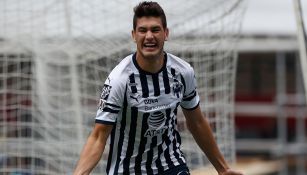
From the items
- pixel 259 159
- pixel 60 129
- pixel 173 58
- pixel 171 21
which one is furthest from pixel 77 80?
pixel 259 159

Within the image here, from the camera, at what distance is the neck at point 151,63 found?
5.62 metres

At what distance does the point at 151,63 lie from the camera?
5660 mm

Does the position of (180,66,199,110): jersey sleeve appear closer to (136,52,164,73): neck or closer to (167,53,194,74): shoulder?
(167,53,194,74): shoulder

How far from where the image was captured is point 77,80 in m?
8.91

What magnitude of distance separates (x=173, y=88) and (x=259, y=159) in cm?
1334

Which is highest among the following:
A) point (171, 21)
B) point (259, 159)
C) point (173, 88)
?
point (171, 21)

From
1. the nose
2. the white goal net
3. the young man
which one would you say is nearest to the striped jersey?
the young man

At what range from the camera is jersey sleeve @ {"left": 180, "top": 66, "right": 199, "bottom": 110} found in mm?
5875

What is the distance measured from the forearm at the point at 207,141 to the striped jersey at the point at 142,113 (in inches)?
8.7

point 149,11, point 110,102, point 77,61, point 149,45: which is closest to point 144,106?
point 110,102

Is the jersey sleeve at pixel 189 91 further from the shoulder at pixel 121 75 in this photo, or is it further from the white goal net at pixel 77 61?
the white goal net at pixel 77 61

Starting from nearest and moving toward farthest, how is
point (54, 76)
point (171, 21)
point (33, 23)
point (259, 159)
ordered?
point (171, 21) → point (33, 23) → point (54, 76) → point (259, 159)

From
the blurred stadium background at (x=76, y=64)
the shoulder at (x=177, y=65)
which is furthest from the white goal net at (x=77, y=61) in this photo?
the shoulder at (x=177, y=65)

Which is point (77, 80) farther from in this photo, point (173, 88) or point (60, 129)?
point (173, 88)
